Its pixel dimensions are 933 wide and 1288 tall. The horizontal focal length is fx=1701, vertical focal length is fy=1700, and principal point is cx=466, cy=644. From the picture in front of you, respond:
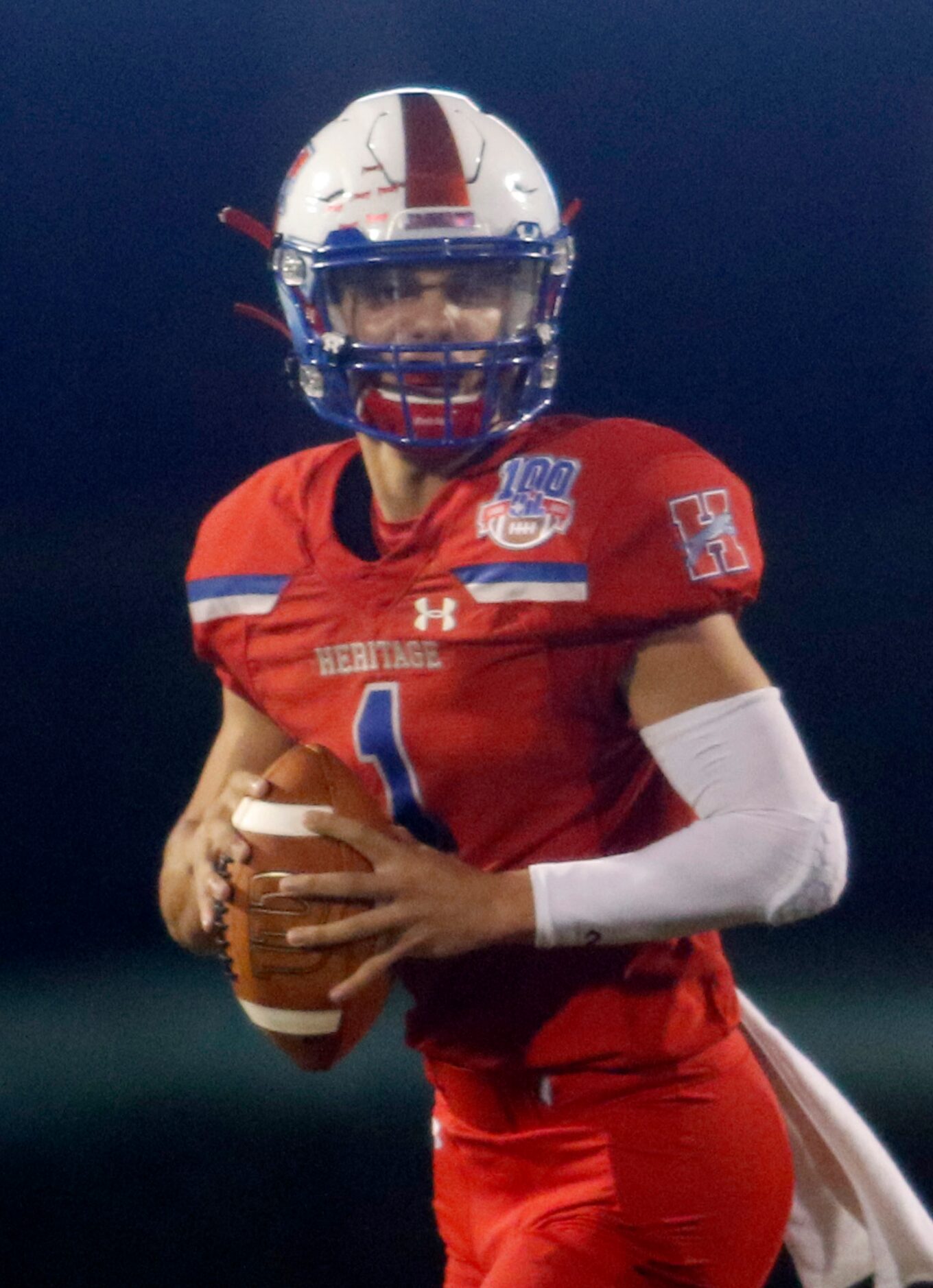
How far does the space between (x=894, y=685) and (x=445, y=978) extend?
1.03 meters

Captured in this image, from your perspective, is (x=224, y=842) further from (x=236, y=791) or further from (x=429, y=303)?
(x=429, y=303)

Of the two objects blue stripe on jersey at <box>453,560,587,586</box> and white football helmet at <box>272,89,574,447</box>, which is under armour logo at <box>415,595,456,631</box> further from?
white football helmet at <box>272,89,574,447</box>

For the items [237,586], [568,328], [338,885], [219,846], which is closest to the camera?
[338,885]

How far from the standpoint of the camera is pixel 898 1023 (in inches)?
86.3

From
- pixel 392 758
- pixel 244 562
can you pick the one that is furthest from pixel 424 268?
pixel 392 758

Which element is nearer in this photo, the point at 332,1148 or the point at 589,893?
the point at 589,893

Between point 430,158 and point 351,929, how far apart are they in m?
0.61

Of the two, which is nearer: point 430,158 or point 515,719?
point 515,719

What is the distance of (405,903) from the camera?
1137 mm

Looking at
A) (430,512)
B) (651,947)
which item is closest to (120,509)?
(430,512)

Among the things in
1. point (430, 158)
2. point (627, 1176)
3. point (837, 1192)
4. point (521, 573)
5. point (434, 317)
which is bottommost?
point (837, 1192)

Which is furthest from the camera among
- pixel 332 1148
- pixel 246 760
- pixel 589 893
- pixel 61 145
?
pixel 332 1148

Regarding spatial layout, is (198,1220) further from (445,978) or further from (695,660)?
(695,660)

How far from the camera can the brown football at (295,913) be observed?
1162 mm
